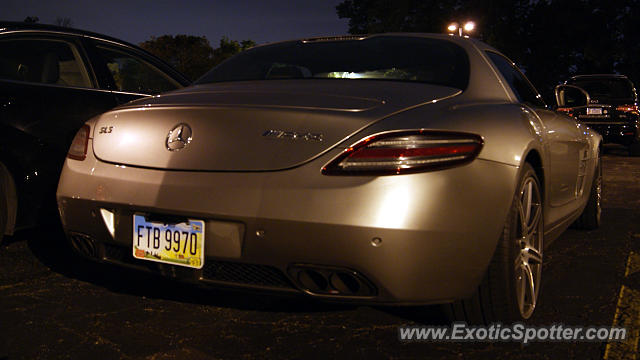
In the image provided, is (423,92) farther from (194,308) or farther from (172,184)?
(194,308)

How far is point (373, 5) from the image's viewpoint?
148ft

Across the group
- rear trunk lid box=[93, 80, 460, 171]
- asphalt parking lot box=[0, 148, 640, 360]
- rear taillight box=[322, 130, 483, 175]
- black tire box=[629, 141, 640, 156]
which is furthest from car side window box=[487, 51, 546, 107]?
black tire box=[629, 141, 640, 156]

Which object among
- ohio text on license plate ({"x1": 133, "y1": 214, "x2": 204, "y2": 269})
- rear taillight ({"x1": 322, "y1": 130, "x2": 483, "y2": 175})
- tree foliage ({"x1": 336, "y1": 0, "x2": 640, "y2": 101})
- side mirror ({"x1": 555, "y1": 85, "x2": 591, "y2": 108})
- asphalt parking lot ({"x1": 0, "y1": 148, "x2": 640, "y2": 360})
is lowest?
asphalt parking lot ({"x1": 0, "y1": 148, "x2": 640, "y2": 360})

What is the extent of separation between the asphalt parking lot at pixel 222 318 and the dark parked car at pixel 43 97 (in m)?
0.46

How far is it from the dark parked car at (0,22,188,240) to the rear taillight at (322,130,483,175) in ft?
7.80

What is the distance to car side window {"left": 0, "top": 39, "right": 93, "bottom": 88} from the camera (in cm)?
438

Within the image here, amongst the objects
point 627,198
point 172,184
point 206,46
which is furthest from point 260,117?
point 206,46

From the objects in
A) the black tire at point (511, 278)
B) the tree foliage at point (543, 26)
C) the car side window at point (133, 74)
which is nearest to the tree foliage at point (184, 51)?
the tree foliage at point (543, 26)

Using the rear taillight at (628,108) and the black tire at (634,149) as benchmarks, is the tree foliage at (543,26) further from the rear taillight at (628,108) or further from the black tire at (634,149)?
the rear taillight at (628,108)

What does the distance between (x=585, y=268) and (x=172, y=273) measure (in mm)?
2741

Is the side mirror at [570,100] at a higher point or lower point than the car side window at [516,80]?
lower

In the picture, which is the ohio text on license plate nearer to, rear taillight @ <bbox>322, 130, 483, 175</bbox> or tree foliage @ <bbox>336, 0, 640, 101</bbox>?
rear taillight @ <bbox>322, 130, 483, 175</bbox>

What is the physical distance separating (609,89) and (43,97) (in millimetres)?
13515

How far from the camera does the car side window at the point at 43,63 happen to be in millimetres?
4383
